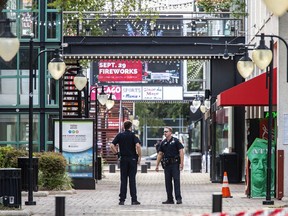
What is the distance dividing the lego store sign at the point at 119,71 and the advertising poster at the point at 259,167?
99.7 ft

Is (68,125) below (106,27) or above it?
below

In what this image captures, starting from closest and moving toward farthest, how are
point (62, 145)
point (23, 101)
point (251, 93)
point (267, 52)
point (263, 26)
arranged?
point (267, 52), point (251, 93), point (62, 145), point (263, 26), point (23, 101)

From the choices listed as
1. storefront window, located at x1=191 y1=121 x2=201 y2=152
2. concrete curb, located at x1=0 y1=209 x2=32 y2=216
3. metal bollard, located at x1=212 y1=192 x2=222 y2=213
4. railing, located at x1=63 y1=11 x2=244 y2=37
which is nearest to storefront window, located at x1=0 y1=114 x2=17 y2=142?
railing, located at x1=63 y1=11 x2=244 y2=37

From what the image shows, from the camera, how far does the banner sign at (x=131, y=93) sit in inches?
2458

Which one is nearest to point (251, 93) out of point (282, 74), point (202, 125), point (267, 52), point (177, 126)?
point (282, 74)

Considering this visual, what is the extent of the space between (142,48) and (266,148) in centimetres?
1336

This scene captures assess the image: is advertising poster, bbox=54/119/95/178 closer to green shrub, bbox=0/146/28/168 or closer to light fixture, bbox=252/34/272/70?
green shrub, bbox=0/146/28/168

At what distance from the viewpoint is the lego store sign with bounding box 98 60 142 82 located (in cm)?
5506

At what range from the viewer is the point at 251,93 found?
2731 cm

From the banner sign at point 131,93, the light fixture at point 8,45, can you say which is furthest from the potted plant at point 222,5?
the light fixture at point 8,45

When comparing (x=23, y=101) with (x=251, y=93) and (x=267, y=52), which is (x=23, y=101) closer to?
(x=251, y=93)

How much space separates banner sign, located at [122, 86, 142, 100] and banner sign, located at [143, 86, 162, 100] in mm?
385

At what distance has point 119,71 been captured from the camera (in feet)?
180

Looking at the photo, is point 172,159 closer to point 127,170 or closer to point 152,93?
A: point 127,170
